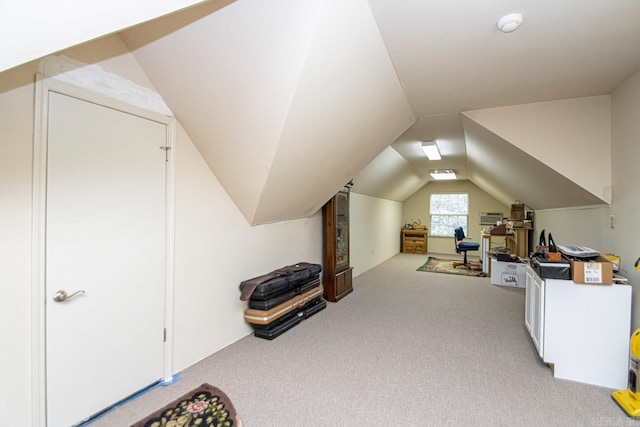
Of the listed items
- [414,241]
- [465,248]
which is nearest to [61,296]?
[465,248]

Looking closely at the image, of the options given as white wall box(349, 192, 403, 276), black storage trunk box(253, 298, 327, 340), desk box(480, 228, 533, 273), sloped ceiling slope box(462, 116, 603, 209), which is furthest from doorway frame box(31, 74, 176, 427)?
desk box(480, 228, 533, 273)

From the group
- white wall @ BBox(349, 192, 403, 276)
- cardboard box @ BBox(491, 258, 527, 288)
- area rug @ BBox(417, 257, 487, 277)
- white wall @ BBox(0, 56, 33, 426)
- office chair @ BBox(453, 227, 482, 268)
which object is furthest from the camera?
office chair @ BBox(453, 227, 482, 268)

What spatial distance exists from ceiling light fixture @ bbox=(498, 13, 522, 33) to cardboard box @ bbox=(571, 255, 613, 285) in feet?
6.10

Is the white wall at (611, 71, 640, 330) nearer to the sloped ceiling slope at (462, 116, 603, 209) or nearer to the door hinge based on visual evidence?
the sloped ceiling slope at (462, 116, 603, 209)

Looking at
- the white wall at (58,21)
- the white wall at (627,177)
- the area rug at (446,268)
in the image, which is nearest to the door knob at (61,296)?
the white wall at (58,21)

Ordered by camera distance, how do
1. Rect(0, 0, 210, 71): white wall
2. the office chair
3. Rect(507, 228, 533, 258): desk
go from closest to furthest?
Rect(0, 0, 210, 71): white wall
Rect(507, 228, 533, 258): desk
the office chair

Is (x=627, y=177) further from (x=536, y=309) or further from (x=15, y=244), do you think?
(x=15, y=244)

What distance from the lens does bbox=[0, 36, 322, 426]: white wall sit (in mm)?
1666

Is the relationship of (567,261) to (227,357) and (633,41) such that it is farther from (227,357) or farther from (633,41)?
(227,357)

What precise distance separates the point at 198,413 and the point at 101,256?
1186mm

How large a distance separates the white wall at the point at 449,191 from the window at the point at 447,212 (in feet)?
0.42

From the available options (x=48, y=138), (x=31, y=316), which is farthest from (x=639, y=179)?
(x=31, y=316)

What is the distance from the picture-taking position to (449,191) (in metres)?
10.0

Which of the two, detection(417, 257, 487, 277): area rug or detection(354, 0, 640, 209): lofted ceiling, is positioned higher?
detection(354, 0, 640, 209): lofted ceiling
